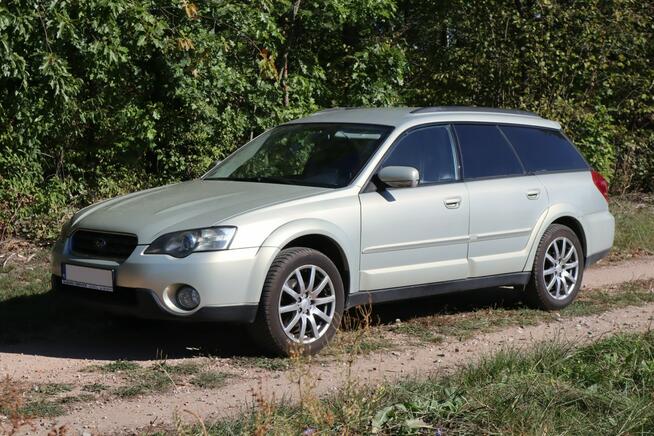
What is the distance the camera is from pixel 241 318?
23.2 feet

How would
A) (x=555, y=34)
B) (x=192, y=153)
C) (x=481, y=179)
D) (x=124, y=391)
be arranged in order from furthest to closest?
1. (x=555, y=34)
2. (x=192, y=153)
3. (x=481, y=179)
4. (x=124, y=391)

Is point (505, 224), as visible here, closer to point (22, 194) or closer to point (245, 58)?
point (245, 58)

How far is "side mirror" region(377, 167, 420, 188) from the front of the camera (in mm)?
7801

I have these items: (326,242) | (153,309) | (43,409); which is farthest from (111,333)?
(43,409)

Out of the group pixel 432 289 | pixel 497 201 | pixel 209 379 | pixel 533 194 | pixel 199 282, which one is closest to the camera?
pixel 209 379

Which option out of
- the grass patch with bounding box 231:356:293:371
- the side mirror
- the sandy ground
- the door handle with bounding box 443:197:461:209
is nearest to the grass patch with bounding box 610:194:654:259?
the sandy ground

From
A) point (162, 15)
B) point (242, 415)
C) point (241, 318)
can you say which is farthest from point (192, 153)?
point (242, 415)

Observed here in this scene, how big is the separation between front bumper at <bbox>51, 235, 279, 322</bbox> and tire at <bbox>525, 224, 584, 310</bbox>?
285cm

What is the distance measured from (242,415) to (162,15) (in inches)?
276

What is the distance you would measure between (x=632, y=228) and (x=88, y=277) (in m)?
8.67

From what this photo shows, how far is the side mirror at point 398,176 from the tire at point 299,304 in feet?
2.56

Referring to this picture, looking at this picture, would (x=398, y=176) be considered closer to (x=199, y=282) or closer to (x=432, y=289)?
(x=432, y=289)

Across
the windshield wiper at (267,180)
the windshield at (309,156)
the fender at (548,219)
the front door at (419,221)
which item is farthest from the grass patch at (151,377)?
the fender at (548,219)

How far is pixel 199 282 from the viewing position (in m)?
6.95
